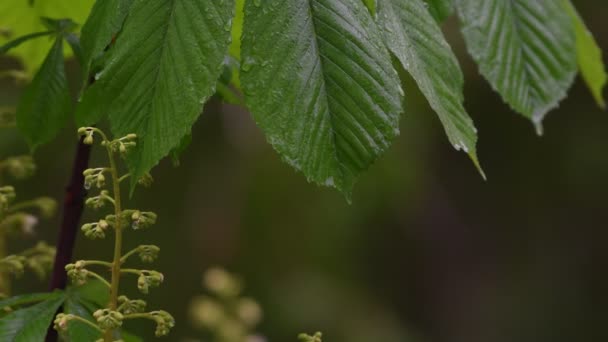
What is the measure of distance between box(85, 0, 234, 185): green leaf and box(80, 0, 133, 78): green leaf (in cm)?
1

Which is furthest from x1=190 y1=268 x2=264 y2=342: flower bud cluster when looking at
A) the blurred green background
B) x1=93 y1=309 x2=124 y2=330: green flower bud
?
the blurred green background

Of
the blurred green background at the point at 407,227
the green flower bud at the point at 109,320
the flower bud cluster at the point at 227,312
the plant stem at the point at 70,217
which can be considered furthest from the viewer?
the blurred green background at the point at 407,227

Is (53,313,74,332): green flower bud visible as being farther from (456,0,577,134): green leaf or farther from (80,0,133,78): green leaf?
(456,0,577,134): green leaf

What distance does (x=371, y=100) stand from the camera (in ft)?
3.26

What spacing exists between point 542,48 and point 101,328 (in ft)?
2.40

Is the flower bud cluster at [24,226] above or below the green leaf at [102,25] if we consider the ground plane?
below

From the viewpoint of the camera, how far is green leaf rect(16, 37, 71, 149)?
1205 millimetres

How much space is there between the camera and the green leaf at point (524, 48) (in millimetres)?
1258

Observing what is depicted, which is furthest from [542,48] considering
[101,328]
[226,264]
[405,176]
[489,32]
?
[226,264]

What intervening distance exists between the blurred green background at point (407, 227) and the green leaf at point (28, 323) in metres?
2.69

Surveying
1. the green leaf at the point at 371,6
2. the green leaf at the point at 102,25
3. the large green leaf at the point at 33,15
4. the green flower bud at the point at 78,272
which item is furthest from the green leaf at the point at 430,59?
the large green leaf at the point at 33,15

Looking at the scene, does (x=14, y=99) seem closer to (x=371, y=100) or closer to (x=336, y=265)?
(x=336, y=265)

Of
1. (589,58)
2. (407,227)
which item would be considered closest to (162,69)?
(589,58)

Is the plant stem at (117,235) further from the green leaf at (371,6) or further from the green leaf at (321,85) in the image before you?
the green leaf at (371,6)
